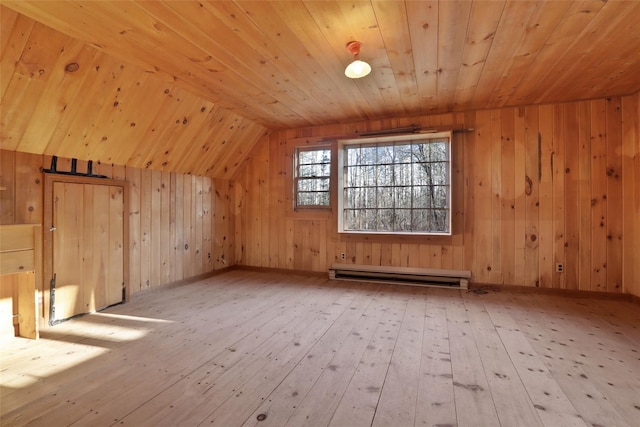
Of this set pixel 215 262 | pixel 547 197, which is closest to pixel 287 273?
pixel 215 262

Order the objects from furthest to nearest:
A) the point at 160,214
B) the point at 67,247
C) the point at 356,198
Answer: the point at 356,198
the point at 160,214
the point at 67,247

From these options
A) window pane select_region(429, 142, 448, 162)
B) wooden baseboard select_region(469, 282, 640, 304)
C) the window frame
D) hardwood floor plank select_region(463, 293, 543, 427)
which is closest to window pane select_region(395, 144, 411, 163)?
window pane select_region(429, 142, 448, 162)

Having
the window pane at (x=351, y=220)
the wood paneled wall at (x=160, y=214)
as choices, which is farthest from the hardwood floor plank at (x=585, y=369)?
the wood paneled wall at (x=160, y=214)

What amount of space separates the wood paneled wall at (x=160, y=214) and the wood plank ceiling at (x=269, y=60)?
18cm

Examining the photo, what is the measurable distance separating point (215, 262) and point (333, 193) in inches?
82.9

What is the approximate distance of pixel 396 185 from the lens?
13.6 ft

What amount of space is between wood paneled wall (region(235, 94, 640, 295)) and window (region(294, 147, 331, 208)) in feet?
1.72

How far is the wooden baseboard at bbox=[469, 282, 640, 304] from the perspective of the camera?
328 cm

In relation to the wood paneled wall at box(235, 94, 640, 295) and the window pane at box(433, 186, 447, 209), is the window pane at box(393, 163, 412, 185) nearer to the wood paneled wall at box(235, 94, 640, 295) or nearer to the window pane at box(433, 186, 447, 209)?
the window pane at box(433, 186, 447, 209)

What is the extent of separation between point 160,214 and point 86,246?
3.04 feet

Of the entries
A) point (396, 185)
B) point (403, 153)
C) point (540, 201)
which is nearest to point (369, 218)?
point (396, 185)

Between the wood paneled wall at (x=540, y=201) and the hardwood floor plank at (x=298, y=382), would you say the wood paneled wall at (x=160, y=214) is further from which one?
the hardwood floor plank at (x=298, y=382)

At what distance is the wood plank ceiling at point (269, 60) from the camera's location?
1.89m

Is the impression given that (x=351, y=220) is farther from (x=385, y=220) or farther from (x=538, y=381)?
(x=538, y=381)
